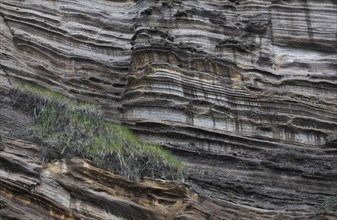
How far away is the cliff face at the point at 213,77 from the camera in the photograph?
1706 cm

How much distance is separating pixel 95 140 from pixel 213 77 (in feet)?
15.5

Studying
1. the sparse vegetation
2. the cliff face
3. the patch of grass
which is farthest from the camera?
the patch of grass

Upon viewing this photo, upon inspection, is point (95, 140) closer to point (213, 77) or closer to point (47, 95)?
point (47, 95)

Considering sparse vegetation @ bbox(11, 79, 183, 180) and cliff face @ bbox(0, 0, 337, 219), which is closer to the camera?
sparse vegetation @ bbox(11, 79, 183, 180)

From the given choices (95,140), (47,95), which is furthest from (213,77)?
(95,140)

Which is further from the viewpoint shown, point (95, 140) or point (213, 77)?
point (213, 77)

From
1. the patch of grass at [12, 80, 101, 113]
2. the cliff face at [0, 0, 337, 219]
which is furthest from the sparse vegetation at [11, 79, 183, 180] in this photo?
the cliff face at [0, 0, 337, 219]

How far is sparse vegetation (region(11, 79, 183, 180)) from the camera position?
581 inches

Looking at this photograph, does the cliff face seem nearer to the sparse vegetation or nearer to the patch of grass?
the patch of grass

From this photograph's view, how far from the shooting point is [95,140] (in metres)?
15.6

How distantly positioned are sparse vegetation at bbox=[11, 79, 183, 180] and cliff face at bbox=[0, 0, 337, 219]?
2.06 feet

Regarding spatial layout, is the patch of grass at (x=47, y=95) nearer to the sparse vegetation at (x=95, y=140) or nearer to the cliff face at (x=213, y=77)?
the sparse vegetation at (x=95, y=140)

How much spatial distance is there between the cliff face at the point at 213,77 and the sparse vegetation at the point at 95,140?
0.63 meters

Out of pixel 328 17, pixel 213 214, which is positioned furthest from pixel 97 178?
pixel 328 17
